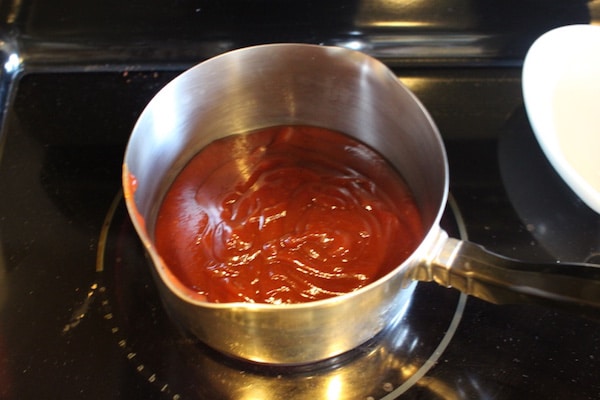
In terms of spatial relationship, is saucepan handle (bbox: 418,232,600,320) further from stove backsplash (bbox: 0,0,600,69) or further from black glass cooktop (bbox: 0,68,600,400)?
stove backsplash (bbox: 0,0,600,69)

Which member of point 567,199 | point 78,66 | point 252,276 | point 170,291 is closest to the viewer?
point 170,291

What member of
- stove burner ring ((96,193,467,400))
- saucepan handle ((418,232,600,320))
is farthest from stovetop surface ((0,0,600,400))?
saucepan handle ((418,232,600,320))

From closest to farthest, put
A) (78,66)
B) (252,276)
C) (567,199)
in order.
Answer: (252,276) < (567,199) < (78,66)

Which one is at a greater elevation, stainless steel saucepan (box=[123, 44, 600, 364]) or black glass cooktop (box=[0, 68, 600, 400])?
stainless steel saucepan (box=[123, 44, 600, 364])

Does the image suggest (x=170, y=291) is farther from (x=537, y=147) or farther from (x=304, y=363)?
(x=537, y=147)

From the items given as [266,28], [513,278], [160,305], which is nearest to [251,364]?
[160,305]

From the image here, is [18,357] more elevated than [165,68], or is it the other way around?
[165,68]

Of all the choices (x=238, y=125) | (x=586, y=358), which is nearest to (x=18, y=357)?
(x=238, y=125)

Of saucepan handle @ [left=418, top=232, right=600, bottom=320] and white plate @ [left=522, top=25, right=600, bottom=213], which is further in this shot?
white plate @ [left=522, top=25, right=600, bottom=213]

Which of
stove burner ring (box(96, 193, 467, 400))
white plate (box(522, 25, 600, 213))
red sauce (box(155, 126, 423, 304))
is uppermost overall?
white plate (box(522, 25, 600, 213))
